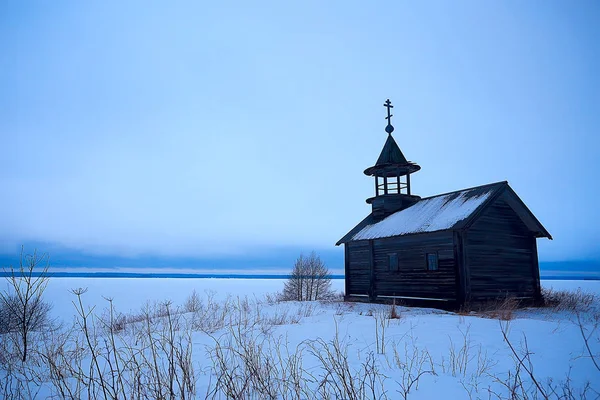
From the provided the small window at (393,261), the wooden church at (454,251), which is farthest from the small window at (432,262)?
the small window at (393,261)

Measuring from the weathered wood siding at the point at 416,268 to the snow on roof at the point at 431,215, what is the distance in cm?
45

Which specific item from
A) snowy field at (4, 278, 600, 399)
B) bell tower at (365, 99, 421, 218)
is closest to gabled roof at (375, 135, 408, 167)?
bell tower at (365, 99, 421, 218)

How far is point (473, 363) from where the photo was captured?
535 cm

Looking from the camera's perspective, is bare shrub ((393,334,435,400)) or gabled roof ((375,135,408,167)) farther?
gabled roof ((375,135,408,167))

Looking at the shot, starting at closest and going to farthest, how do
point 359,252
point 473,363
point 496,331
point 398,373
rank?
point 398,373 → point 473,363 → point 496,331 → point 359,252

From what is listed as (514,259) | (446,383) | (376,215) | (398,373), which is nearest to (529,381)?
(446,383)

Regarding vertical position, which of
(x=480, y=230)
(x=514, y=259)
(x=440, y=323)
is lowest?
(x=440, y=323)

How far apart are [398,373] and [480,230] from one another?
13030 millimetres

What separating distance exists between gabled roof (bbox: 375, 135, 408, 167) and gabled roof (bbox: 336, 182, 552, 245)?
8.77 ft

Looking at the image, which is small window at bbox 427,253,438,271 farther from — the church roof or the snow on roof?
the church roof

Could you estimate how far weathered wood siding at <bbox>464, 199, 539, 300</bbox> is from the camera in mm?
15703

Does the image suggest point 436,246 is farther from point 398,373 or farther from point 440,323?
point 398,373


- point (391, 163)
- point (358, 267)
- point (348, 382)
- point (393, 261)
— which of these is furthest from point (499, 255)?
point (348, 382)

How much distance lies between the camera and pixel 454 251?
15.4 metres
